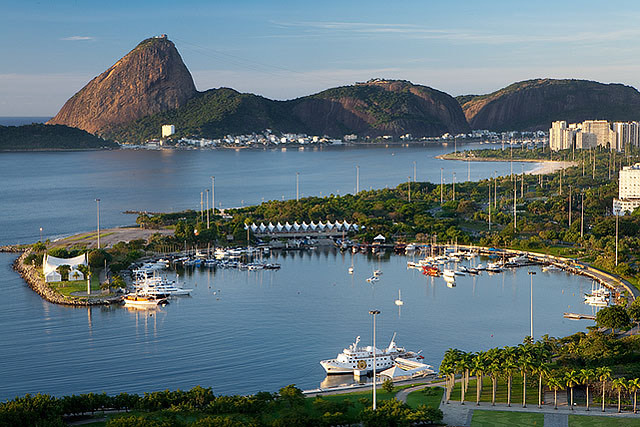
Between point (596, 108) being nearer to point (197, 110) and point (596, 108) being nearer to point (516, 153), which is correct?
point (516, 153)

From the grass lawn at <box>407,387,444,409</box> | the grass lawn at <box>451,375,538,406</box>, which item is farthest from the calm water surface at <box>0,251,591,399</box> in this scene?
the grass lawn at <box>451,375,538,406</box>

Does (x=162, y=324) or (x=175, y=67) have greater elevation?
(x=175, y=67)

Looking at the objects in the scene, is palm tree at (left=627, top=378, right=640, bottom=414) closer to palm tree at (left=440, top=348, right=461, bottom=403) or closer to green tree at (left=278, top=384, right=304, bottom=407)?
palm tree at (left=440, top=348, right=461, bottom=403)

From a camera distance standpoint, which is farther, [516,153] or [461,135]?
[461,135]

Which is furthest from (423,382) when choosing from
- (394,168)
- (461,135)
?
(461,135)

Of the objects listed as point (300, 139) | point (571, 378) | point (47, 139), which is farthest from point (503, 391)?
point (300, 139)

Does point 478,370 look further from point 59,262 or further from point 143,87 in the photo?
point 143,87
